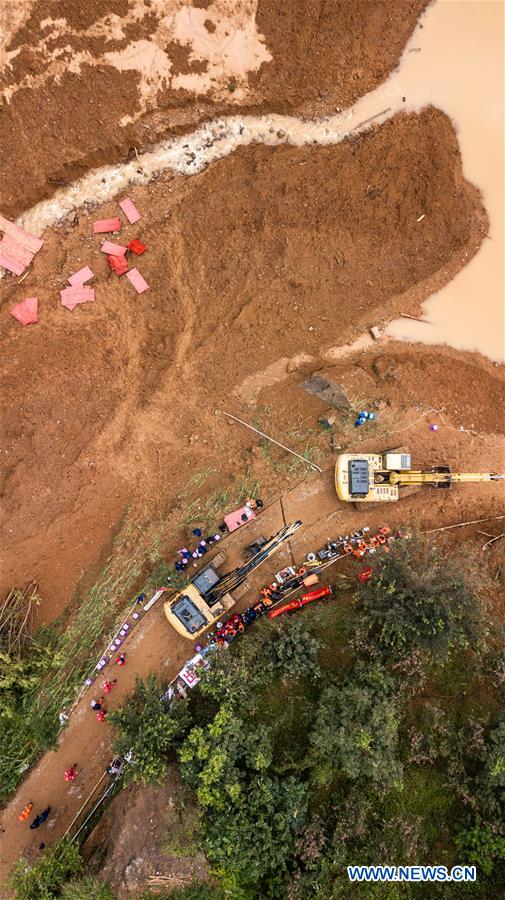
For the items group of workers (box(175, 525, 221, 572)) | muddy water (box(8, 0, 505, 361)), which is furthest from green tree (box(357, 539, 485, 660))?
muddy water (box(8, 0, 505, 361))

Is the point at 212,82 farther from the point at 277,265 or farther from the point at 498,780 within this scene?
the point at 498,780

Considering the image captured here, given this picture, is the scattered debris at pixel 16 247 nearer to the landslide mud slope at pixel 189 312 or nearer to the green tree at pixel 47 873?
the landslide mud slope at pixel 189 312

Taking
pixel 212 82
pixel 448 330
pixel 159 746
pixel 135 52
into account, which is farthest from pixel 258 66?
pixel 159 746

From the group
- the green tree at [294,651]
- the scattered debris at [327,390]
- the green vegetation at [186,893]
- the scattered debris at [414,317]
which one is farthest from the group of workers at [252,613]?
the scattered debris at [414,317]

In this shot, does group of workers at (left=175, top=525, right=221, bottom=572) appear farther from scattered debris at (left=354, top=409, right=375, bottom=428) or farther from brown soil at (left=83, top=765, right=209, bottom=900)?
scattered debris at (left=354, top=409, right=375, bottom=428)

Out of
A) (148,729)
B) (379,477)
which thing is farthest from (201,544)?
(379,477)

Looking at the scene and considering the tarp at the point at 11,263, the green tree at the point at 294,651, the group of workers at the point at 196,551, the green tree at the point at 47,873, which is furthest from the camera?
the tarp at the point at 11,263

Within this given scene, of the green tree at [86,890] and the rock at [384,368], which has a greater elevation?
the rock at [384,368]
